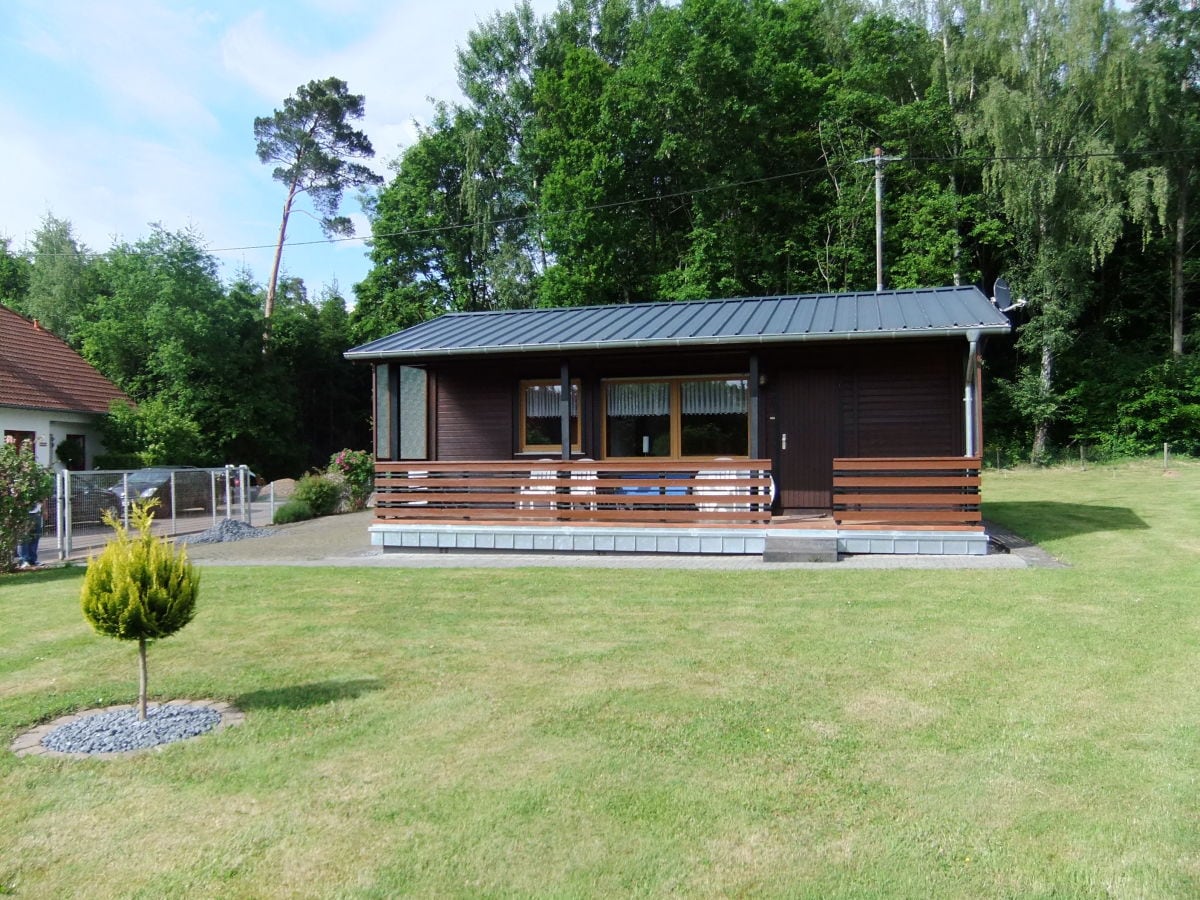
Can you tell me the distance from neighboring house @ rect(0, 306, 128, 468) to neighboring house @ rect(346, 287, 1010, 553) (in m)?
14.2

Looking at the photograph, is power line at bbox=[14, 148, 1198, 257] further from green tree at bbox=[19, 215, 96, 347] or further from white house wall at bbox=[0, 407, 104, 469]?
white house wall at bbox=[0, 407, 104, 469]

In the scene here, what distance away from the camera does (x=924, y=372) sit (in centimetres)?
1104

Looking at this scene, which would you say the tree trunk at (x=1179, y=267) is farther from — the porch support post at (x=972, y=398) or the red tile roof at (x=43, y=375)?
the red tile roof at (x=43, y=375)

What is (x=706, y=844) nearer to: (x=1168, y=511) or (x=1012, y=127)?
(x=1168, y=511)

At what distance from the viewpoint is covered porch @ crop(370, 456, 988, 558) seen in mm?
9836

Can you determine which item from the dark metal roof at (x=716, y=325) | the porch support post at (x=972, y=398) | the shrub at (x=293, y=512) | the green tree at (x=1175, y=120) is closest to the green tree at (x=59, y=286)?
the shrub at (x=293, y=512)

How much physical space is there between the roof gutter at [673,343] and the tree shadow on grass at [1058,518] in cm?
338

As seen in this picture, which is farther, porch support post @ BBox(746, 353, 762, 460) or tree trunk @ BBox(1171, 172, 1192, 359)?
tree trunk @ BBox(1171, 172, 1192, 359)

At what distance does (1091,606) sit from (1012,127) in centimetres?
2186

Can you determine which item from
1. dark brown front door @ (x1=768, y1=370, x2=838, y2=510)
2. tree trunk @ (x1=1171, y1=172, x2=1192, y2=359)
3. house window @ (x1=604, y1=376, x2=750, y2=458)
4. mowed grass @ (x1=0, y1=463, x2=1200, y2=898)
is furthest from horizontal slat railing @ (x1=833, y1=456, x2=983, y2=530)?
tree trunk @ (x1=1171, y1=172, x2=1192, y2=359)

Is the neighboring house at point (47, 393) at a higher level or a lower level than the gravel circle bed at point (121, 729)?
higher

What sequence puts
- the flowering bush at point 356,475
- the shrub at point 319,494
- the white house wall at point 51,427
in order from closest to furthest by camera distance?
the shrub at point 319,494
the flowering bush at point 356,475
the white house wall at point 51,427

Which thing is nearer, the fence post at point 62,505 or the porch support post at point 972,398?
the porch support post at point 972,398

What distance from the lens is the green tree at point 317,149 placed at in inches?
1359
